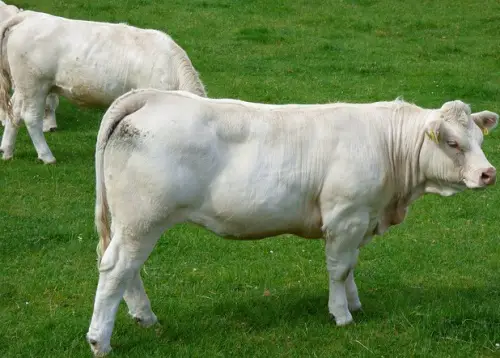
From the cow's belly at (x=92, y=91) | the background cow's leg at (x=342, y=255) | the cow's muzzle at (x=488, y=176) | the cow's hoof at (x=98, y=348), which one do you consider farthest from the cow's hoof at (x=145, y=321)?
the cow's belly at (x=92, y=91)

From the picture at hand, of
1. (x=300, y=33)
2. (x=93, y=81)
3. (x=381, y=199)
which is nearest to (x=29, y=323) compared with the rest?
(x=381, y=199)

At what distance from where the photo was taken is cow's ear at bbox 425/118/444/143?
258 inches

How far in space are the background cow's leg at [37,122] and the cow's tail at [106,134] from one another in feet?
20.1

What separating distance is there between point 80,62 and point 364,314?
263 inches

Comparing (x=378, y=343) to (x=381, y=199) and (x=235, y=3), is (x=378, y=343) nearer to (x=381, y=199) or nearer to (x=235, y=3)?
(x=381, y=199)

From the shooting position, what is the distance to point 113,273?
617cm

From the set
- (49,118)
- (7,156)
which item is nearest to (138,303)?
(7,156)

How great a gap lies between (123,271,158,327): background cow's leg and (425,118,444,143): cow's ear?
2.61 m

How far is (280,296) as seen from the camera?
752 cm

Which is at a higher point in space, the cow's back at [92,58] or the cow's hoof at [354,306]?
the cow's hoof at [354,306]

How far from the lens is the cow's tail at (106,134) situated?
20.8 ft

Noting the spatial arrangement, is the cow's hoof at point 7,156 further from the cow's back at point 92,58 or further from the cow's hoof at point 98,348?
the cow's hoof at point 98,348

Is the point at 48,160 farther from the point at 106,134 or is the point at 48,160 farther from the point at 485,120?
the point at 485,120

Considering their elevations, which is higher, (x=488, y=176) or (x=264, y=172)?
(x=488, y=176)
